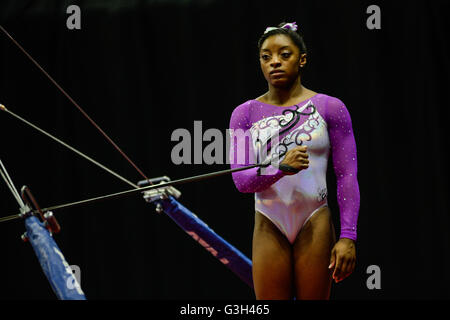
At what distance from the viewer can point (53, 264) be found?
4.94 feet

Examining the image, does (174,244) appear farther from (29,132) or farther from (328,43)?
(328,43)

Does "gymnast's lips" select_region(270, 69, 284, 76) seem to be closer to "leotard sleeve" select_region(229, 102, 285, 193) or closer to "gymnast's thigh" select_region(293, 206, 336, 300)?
"leotard sleeve" select_region(229, 102, 285, 193)

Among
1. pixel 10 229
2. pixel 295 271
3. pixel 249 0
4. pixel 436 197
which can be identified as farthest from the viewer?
pixel 10 229

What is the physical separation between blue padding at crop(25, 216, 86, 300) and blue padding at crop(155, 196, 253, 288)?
499 millimetres

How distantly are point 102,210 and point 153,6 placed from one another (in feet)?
3.51

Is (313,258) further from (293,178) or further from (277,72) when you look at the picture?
(277,72)

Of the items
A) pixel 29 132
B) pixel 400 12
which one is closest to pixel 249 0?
pixel 400 12

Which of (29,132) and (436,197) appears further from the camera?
(29,132)

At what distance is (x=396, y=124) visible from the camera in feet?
7.55

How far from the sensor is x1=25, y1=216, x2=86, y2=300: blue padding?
4.63 ft

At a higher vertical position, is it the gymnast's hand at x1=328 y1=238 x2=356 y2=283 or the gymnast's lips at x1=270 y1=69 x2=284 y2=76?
the gymnast's lips at x1=270 y1=69 x2=284 y2=76

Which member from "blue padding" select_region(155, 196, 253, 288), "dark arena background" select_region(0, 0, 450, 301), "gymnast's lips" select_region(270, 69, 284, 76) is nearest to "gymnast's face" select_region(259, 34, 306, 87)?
"gymnast's lips" select_region(270, 69, 284, 76)

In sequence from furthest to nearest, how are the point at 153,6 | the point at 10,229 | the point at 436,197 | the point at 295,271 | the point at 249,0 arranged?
1. the point at 10,229
2. the point at 153,6
3. the point at 249,0
4. the point at 436,197
5. the point at 295,271

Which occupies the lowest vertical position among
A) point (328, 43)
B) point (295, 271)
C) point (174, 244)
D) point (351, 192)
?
point (174, 244)
